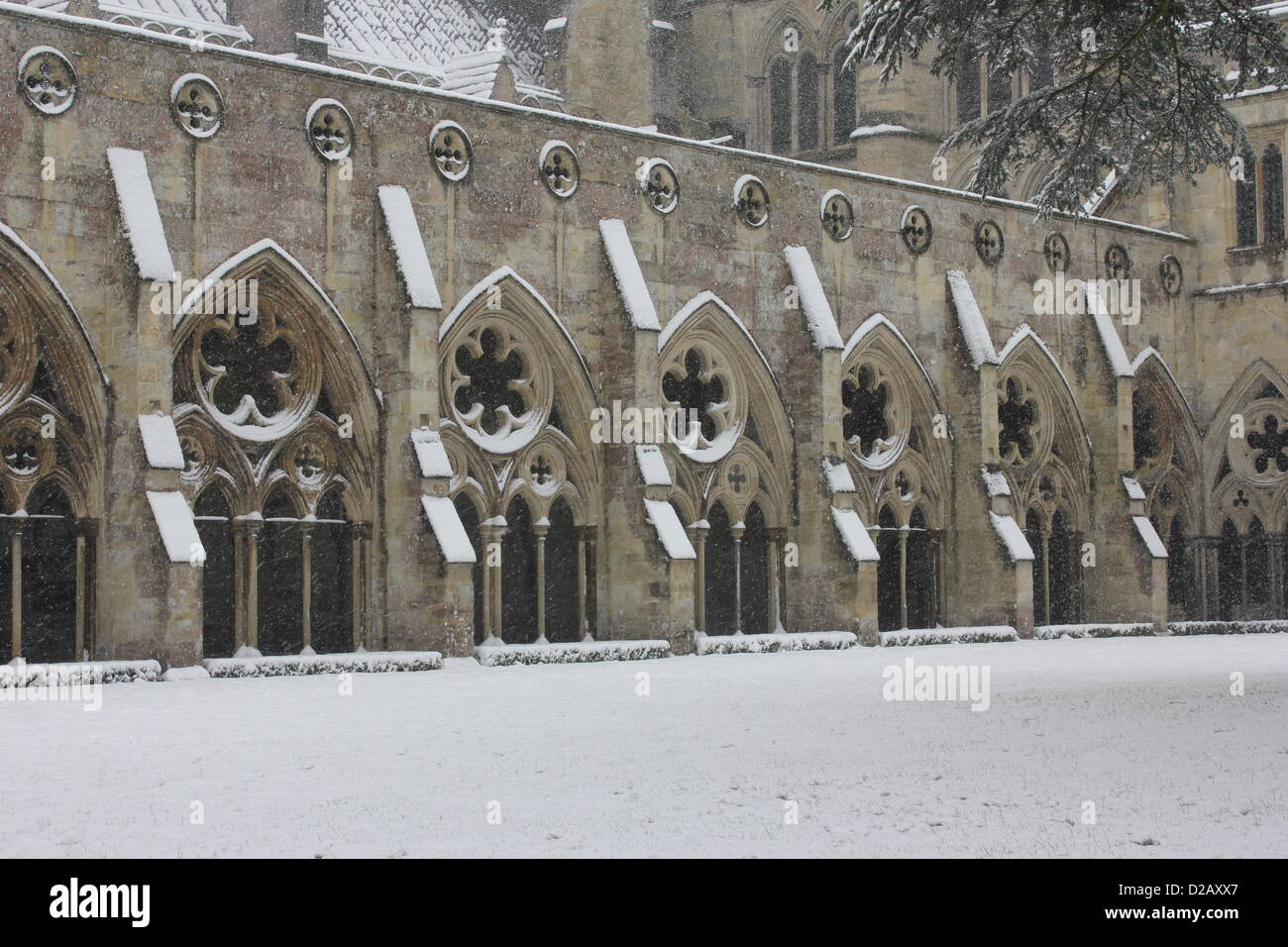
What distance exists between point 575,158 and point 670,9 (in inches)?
815

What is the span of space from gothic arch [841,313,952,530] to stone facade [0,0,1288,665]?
68 millimetres

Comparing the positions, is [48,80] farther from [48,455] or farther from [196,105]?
[48,455]

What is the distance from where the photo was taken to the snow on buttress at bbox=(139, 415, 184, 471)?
69.9 feet

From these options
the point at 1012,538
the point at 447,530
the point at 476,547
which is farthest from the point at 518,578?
the point at 1012,538

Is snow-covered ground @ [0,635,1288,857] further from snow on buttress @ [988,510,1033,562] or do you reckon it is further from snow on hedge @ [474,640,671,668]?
snow on buttress @ [988,510,1033,562]

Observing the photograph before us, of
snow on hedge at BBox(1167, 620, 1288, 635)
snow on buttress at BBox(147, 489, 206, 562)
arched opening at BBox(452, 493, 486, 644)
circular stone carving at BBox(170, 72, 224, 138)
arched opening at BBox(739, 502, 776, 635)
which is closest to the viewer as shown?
snow on buttress at BBox(147, 489, 206, 562)

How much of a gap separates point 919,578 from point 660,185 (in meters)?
8.62

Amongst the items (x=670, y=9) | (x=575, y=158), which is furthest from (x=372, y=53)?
(x=575, y=158)

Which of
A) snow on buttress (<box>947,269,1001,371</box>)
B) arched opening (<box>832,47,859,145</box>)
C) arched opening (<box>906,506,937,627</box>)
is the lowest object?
arched opening (<box>906,506,937,627</box>)

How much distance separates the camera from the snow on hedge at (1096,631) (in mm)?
31734

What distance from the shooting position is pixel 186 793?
35.5 ft

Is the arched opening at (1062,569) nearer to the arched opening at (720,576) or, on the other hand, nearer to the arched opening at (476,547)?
the arched opening at (720,576)

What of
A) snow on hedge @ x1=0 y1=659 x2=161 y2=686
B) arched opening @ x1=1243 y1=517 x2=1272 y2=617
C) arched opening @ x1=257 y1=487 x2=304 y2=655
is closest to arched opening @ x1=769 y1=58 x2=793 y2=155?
arched opening @ x1=1243 y1=517 x2=1272 y2=617

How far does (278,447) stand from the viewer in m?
23.9
